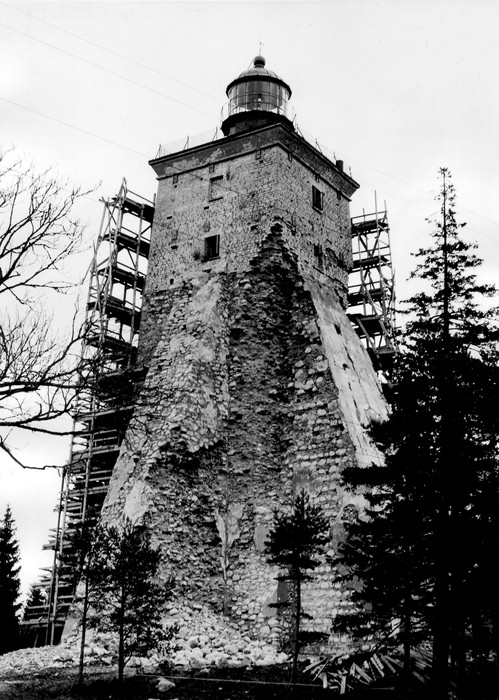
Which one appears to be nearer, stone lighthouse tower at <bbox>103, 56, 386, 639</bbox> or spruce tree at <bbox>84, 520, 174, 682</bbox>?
spruce tree at <bbox>84, 520, 174, 682</bbox>

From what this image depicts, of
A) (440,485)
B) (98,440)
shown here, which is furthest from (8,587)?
(440,485)

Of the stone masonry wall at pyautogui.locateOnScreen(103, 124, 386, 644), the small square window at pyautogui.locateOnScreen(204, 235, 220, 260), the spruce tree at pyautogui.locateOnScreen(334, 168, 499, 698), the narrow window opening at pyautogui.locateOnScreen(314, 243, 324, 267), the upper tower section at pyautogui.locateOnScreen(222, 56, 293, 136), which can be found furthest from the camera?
the upper tower section at pyautogui.locateOnScreen(222, 56, 293, 136)

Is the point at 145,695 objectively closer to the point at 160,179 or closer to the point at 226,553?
the point at 226,553

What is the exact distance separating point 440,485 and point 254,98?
1884 centimetres

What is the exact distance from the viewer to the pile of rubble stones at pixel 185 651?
57.6ft

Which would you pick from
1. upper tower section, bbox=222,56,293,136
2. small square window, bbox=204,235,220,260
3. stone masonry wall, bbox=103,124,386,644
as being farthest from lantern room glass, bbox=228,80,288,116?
small square window, bbox=204,235,220,260

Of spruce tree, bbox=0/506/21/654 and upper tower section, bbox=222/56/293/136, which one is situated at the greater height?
upper tower section, bbox=222/56/293/136

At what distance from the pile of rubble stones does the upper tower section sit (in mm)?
16251

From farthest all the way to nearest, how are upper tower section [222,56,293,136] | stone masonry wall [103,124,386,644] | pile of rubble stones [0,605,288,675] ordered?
1. upper tower section [222,56,293,136]
2. stone masonry wall [103,124,386,644]
3. pile of rubble stones [0,605,288,675]

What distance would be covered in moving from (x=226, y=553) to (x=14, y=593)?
1652 cm

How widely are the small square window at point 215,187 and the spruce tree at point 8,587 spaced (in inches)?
696

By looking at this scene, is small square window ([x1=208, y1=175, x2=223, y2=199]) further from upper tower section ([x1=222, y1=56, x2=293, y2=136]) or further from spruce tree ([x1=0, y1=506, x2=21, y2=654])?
spruce tree ([x1=0, y1=506, x2=21, y2=654])

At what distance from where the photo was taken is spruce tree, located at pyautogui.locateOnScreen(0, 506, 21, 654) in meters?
31.9

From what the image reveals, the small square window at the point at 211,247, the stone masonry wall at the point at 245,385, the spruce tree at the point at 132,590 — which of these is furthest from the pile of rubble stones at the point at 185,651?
the small square window at the point at 211,247
